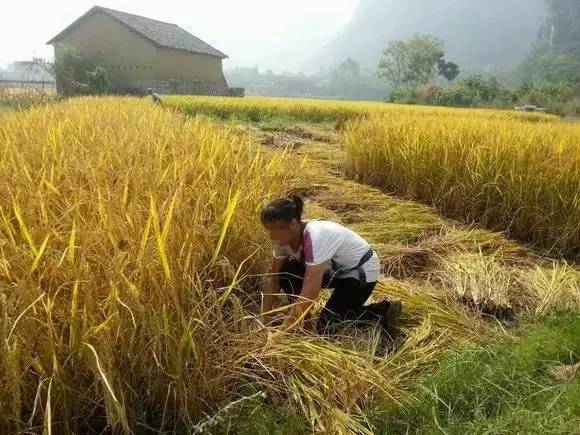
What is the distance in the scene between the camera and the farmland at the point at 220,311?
1381 mm

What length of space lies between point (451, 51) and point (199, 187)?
570 feet

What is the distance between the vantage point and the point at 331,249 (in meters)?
2.20

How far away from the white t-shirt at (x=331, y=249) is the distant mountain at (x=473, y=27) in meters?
154

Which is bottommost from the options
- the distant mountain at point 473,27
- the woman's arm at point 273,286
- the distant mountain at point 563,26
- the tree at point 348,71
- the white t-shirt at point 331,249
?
the woman's arm at point 273,286

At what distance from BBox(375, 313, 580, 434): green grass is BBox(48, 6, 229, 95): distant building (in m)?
24.8

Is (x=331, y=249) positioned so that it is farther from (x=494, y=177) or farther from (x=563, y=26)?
(x=563, y=26)

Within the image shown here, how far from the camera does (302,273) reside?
2.37 metres

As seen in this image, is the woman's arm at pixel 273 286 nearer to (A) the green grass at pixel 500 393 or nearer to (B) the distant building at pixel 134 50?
(A) the green grass at pixel 500 393

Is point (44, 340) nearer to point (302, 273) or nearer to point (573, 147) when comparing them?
point (302, 273)

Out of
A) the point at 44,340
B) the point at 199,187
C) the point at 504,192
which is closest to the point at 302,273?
the point at 199,187

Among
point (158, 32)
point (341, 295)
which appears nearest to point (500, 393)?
point (341, 295)

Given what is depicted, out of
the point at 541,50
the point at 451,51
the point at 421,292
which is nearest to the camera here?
the point at 421,292

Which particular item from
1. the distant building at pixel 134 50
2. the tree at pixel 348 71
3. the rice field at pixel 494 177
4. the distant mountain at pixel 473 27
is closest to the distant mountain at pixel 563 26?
the tree at pixel 348 71

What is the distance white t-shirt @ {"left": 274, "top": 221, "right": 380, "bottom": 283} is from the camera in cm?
215
